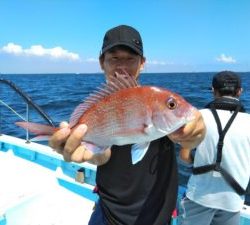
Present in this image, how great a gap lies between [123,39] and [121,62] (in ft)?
0.50

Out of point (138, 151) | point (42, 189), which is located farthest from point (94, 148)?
point (42, 189)

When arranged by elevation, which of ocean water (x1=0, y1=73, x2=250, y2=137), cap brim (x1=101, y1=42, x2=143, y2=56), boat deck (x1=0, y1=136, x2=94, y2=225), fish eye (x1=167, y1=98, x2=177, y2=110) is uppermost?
cap brim (x1=101, y1=42, x2=143, y2=56)

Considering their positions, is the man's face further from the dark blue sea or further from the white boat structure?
the white boat structure

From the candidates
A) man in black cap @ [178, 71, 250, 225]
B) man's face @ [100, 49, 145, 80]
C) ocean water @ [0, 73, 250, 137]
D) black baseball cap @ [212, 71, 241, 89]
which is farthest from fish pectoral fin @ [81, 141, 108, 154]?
black baseball cap @ [212, 71, 241, 89]

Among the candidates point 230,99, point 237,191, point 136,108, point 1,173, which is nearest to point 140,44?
point 136,108

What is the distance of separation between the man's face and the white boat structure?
1.72 metres

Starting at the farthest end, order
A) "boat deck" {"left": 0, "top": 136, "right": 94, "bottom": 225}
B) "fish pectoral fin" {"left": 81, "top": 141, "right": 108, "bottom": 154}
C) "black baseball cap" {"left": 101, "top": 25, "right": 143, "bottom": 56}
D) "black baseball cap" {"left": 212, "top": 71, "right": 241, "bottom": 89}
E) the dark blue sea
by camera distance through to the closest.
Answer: the dark blue sea → "black baseball cap" {"left": 212, "top": 71, "right": 241, "bottom": 89} → "boat deck" {"left": 0, "top": 136, "right": 94, "bottom": 225} → "black baseball cap" {"left": 101, "top": 25, "right": 143, "bottom": 56} → "fish pectoral fin" {"left": 81, "top": 141, "right": 108, "bottom": 154}

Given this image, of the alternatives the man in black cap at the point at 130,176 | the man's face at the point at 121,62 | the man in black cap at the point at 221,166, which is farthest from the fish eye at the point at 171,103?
the man in black cap at the point at 221,166

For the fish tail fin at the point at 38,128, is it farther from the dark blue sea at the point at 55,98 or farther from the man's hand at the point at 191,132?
the man's hand at the point at 191,132

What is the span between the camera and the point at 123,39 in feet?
7.01

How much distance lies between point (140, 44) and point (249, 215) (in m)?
2.29

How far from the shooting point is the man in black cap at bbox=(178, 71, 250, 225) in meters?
3.45

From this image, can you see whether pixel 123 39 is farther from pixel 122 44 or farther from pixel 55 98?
pixel 55 98

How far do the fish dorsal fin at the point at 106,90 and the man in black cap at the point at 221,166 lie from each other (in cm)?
182
